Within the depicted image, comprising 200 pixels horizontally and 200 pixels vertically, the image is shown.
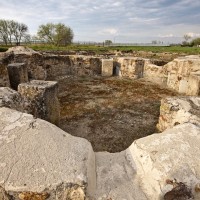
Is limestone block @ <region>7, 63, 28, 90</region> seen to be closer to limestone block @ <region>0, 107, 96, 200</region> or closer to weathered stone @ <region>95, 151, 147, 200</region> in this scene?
limestone block @ <region>0, 107, 96, 200</region>

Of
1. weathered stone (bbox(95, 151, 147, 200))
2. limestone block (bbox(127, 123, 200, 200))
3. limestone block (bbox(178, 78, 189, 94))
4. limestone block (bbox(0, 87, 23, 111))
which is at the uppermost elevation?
limestone block (bbox(0, 87, 23, 111))

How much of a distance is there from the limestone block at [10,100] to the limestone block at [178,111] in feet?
10.7

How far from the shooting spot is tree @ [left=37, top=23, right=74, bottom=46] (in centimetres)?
4962

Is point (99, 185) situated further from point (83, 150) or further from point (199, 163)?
point (199, 163)

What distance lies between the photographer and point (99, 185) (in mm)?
1969

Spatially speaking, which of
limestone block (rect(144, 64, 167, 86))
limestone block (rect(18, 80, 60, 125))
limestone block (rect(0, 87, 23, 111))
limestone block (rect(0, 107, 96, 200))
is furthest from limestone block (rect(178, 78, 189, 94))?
limestone block (rect(0, 107, 96, 200))

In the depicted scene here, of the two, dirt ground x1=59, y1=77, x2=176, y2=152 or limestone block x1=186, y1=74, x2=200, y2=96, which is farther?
limestone block x1=186, y1=74, x2=200, y2=96

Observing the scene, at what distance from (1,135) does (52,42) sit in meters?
51.5

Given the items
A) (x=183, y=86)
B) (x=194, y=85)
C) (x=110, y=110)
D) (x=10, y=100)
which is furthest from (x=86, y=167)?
(x=183, y=86)

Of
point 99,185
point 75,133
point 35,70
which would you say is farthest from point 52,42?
point 99,185

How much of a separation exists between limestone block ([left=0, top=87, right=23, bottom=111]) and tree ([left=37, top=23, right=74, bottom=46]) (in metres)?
47.8

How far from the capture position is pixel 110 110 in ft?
21.8

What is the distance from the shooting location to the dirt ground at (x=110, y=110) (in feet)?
16.8

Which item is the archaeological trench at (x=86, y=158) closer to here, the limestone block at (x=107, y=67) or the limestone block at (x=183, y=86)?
the limestone block at (x=183, y=86)
